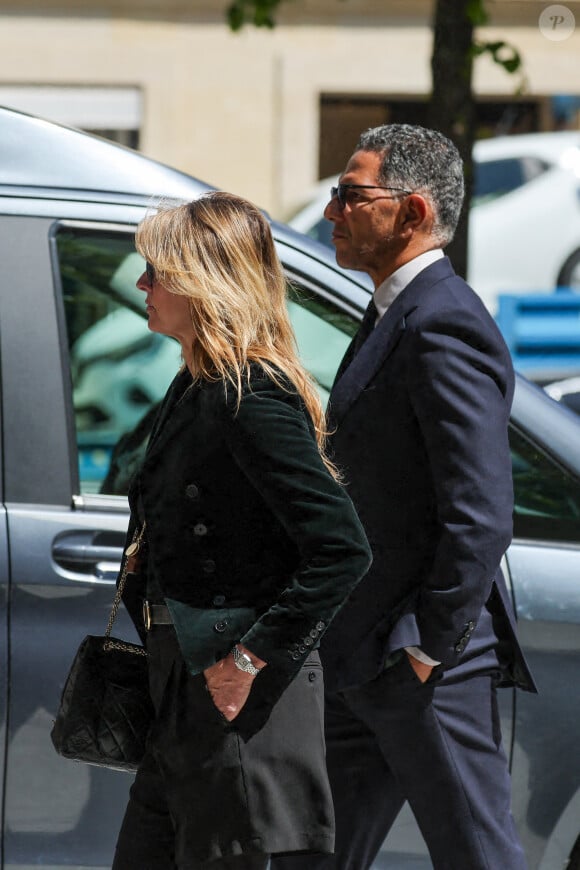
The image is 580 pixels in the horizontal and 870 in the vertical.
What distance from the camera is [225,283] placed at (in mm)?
1983

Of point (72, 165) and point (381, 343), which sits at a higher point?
point (72, 165)

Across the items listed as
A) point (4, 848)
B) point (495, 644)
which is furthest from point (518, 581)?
point (4, 848)

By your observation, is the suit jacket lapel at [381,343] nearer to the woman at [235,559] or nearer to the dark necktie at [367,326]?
the dark necktie at [367,326]

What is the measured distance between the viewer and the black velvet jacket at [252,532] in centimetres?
191

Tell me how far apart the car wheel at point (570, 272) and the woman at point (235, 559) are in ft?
25.9

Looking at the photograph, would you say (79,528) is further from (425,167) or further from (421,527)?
(425,167)

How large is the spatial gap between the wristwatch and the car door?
0.73m

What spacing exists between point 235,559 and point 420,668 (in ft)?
1.47

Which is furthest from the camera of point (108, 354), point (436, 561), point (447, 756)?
point (108, 354)

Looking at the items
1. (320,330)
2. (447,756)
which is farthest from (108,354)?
(447,756)

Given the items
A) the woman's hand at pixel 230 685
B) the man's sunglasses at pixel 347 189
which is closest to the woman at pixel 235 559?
the woman's hand at pixel 230 685

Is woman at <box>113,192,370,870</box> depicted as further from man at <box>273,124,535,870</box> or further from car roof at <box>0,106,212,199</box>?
car roof at <box>0,106,212,199</box>

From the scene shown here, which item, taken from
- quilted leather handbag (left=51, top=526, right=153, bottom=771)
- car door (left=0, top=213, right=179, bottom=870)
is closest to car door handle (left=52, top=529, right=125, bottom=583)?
car door (left=0, top=213, right=179, bottom=870)

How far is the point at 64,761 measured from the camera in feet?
8.49
